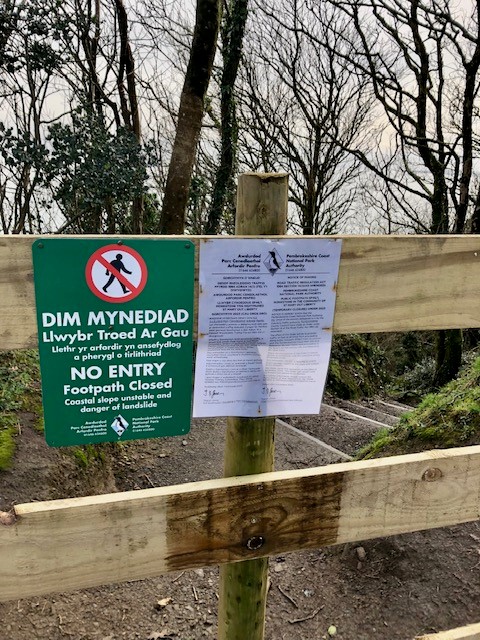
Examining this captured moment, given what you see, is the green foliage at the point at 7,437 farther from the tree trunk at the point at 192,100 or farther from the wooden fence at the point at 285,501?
the tree trunk at the point at 192,100

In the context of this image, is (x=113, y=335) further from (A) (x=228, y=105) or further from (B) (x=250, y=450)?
(A) (x=228, y=105)

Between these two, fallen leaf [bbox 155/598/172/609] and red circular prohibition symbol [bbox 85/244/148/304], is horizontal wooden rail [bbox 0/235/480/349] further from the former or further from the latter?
fallen leaf [bbox 155/598/172/609]

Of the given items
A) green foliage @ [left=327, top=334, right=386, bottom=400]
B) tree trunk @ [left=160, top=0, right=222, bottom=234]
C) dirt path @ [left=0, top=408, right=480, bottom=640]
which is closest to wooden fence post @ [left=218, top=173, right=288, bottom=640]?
dirt path @ [left=0, top=408, right=480, bottom=640]

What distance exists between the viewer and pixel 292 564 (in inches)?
139

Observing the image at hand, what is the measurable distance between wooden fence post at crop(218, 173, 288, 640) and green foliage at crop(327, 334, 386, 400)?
8470 mm

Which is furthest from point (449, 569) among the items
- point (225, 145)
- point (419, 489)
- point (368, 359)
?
point (368, 359)

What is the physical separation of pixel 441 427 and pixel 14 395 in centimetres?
334

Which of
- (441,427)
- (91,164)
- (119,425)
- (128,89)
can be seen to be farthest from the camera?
(128,89)

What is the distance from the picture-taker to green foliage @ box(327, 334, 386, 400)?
1025cm

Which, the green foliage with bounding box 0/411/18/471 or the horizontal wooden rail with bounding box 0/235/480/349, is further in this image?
the green foliage with bounding box 0/411/18/471

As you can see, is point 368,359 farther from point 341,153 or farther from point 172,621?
point 172,621

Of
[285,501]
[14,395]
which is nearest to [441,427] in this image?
[285,501]

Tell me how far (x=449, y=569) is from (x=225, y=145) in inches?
306

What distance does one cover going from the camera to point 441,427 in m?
3.56
